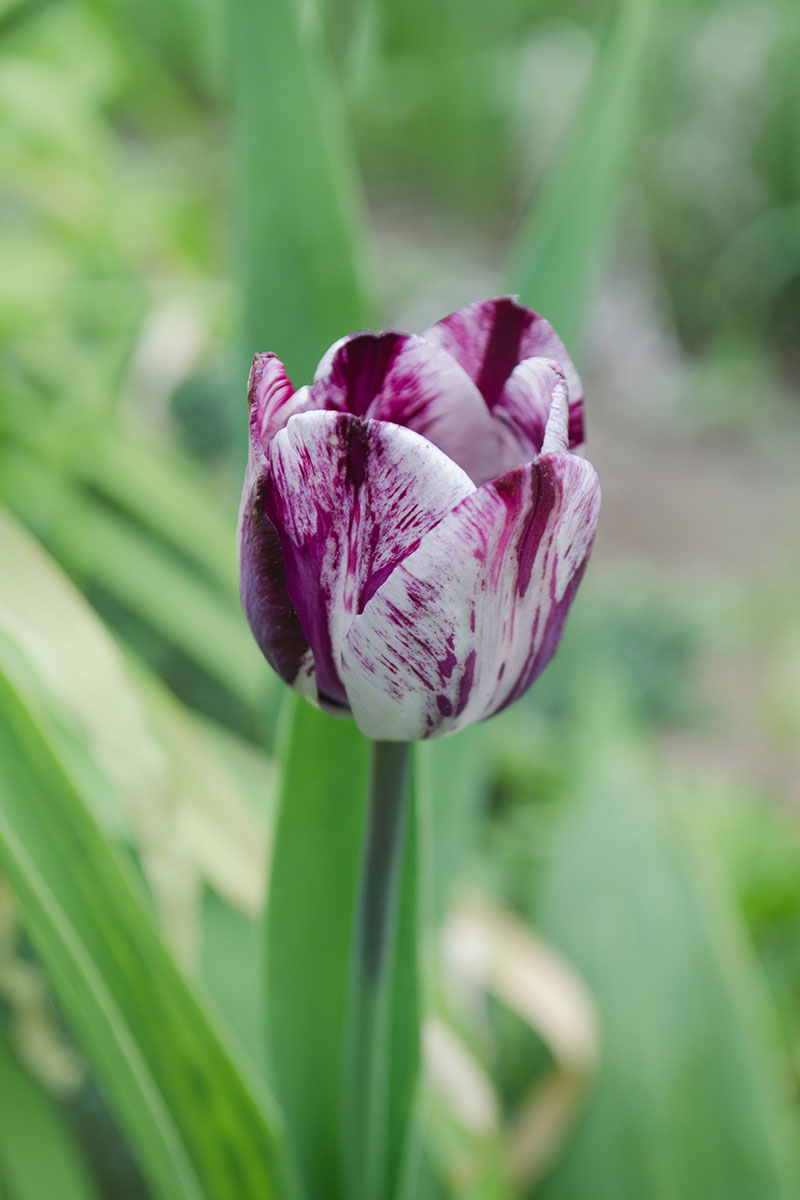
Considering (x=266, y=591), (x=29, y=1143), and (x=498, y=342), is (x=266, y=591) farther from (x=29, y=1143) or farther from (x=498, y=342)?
(x=29, y=1143)

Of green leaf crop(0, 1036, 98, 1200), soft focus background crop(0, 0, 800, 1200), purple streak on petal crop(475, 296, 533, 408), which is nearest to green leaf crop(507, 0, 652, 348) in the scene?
soft focus background crop(0, 0, 800, 1200)

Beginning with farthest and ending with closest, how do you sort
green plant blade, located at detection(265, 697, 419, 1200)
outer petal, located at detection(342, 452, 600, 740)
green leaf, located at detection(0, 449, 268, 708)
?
1. green leaf, located at detection(0, 449, 268, 708)
2. green plant blade, located at detection(265, 697, 419, 1200)
3. outer petal, located at detection(342, 452, 600, 740)

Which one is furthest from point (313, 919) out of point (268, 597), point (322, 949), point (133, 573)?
point (133, 573)

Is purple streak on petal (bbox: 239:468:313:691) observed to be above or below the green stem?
above

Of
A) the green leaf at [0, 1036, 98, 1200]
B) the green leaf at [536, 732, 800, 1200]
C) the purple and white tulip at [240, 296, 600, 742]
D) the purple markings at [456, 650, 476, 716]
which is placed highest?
the purple and white tulip at [240, 296, 600, 742]

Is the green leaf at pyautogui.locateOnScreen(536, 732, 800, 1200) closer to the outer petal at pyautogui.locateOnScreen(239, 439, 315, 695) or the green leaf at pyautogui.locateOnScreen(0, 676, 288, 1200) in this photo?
the green leaf at pyautogui.locateOnScreen(0, 676, 288, 1200)

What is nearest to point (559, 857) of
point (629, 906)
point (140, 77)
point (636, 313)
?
point (629, 906)
